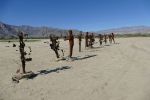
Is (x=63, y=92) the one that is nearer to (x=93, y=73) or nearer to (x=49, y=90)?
(x=49, y=90)

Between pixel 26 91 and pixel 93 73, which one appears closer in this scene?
pixel 26 91

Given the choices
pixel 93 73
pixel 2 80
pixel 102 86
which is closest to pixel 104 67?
pixel 93 73

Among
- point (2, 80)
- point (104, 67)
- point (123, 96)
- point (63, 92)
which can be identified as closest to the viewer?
point (123, 96)

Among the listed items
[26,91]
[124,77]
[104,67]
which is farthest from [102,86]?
[104,67]

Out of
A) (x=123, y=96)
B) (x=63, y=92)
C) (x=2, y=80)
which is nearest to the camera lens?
(x=123, y=96)

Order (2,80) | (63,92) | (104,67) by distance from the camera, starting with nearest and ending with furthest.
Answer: (63,92), (2,80), (104,67)

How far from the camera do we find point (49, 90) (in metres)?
12.0

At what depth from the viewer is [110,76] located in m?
14.0

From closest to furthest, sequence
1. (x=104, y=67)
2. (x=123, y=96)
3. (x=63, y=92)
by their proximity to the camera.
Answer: (x=123, y=96), (x=63, y=92), (x=104, y=67)

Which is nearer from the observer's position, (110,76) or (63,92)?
(63,92)

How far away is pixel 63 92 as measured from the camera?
458 inches

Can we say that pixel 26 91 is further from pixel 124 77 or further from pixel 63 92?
pixel 124 77

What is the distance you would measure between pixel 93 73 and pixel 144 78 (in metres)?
2.68

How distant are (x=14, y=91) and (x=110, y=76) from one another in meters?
4.48
